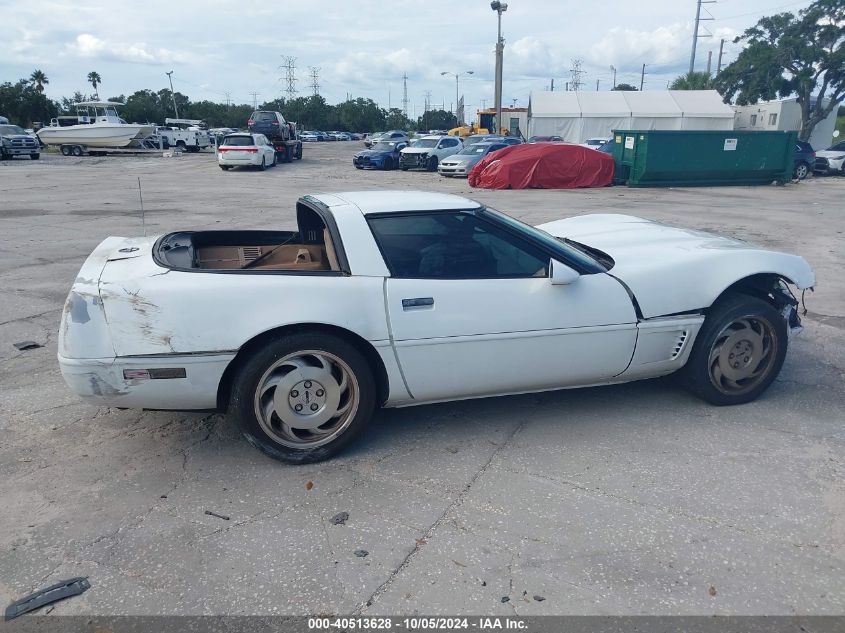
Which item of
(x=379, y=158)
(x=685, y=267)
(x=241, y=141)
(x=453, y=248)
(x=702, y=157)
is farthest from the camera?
(x=379, y=158)

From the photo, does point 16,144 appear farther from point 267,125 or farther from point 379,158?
point 379,158

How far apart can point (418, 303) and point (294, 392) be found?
794mm

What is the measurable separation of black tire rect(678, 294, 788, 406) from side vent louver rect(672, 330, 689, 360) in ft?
0.40

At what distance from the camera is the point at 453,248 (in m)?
3.55

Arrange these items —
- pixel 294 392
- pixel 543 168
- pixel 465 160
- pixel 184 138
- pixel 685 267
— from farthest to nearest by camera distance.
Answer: pixel 184 138
pixel 465 160
pixel 543 168
pixel 685 267
pixel 294 392

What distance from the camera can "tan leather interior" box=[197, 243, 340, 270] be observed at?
4.23 metres

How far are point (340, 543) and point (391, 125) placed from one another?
115 metres

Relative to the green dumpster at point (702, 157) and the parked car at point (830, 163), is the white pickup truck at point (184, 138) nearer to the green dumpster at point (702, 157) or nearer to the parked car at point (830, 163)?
the green dumpster at point (702, 157)

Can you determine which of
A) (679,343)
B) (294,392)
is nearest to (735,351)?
(679,343)

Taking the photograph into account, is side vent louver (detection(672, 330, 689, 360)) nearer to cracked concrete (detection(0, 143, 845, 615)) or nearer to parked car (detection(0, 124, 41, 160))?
cracked concrete (detection(0, 143, 845, 615))

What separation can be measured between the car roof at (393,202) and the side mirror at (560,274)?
59 centimetres

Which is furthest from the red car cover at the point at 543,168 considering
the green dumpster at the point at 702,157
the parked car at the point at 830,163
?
the parked car at the point at 830,163

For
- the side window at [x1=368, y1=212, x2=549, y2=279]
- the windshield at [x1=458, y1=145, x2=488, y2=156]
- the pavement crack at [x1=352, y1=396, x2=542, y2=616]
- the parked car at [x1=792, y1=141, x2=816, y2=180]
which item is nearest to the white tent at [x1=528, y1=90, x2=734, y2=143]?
the parked car at [x1=792, y1=141, x2=816, y2=180]

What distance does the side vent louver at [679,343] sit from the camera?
148 inches
